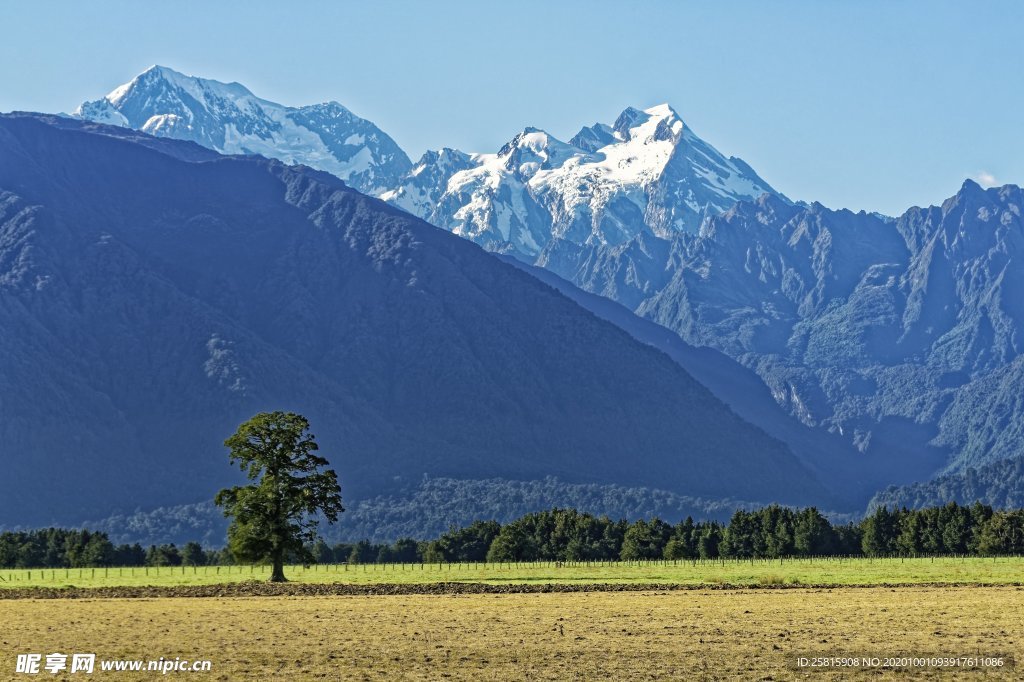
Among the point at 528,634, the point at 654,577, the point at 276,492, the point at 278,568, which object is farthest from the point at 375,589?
the point at 528,634

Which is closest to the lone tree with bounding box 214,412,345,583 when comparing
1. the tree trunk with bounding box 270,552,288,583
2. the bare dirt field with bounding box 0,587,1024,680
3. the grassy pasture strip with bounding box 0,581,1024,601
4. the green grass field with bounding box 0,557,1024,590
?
the tree trunk with bounding box 270,552,288,583

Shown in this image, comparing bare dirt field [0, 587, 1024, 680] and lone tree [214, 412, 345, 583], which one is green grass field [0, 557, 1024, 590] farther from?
bare dirt field [0, 587, 1024, 680]

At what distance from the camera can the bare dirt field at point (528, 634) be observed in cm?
6831

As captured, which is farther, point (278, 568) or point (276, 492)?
point (278, 568)

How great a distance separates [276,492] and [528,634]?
52167mm

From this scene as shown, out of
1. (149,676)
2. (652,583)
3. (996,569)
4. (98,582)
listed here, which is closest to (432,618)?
(149,676)

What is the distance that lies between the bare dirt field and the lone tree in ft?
67.9

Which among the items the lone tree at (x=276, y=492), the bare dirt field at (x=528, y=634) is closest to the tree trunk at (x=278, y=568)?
the lone tree at (x=276, y=492)

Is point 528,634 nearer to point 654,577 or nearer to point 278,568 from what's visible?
point 278,568

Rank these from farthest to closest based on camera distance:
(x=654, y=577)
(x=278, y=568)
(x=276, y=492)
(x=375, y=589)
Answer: (x=654, y=577) < (x=278, y=568) < (x=276, y=492) < (x=375, y=589)

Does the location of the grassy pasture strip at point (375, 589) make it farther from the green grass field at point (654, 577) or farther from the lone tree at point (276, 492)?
the green grass field at point (654, 577)

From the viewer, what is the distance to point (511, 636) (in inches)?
3169

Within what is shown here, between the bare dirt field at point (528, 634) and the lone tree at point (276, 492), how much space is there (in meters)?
20.7

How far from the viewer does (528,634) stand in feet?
267
